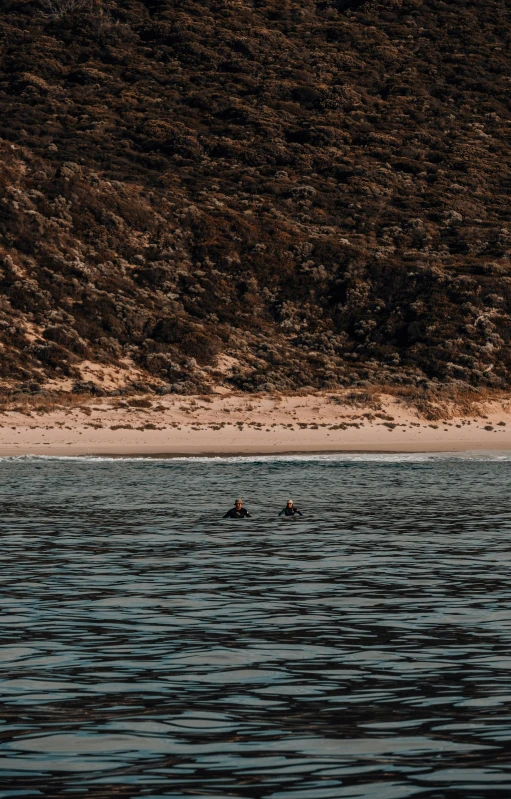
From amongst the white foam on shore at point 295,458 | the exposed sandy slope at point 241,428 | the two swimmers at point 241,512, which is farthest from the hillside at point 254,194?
the two swimmers at point 241,512

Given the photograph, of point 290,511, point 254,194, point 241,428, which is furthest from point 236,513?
point 254,194

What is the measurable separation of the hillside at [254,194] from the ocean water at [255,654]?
115 feet

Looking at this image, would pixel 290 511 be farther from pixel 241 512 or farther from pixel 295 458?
pixel 295 458

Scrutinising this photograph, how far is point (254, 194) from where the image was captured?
8150 cm

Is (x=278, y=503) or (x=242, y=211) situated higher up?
(x=242, y=211)

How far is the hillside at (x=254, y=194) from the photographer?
215ft

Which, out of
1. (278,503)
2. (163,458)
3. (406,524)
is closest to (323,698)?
(406,524)

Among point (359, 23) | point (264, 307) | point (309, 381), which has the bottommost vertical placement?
point (309, 381)

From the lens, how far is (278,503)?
31.2 metres

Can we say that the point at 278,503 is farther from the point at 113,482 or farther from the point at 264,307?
the point at 264,307

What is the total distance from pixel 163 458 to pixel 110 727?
35.7 metres

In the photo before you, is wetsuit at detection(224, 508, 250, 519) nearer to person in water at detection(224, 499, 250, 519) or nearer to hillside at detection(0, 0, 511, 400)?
person in water at detection(224, 499, 250, 519)

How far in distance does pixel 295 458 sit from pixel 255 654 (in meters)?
33.0

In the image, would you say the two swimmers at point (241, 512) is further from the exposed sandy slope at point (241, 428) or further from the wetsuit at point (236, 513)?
the exposed sandy slope at point (241, 428)
